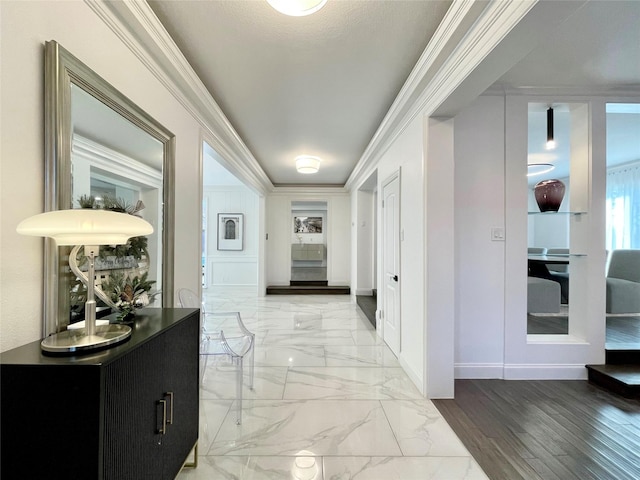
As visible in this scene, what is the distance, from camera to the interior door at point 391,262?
10.3 feet

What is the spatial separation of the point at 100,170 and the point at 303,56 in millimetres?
1521

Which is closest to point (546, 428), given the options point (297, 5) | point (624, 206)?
point (297, 5)

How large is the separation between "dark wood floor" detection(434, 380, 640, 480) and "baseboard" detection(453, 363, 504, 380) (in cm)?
6

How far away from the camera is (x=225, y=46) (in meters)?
2.00

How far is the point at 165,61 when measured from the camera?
75.5 inches

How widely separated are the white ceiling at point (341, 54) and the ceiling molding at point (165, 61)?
0.34ft

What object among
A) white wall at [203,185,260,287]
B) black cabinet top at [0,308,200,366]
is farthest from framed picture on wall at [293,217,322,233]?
black cabinet top at [0,308,200,366]

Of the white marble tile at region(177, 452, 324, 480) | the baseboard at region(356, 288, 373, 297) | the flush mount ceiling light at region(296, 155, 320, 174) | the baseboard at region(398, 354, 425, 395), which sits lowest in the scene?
the white marble tile at region(177, 452, 324, 480)

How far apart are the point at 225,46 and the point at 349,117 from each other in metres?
1.52

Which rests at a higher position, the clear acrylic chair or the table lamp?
the table lamp

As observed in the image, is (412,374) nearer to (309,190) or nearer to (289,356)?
(289,356)

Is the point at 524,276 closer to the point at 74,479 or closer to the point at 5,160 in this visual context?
the point at 74,479

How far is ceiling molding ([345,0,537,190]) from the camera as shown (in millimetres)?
1405

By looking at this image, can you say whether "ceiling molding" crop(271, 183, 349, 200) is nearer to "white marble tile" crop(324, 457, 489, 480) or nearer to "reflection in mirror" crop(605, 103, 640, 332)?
"reflection in mirror" crop(605, 103, 640, 332)
